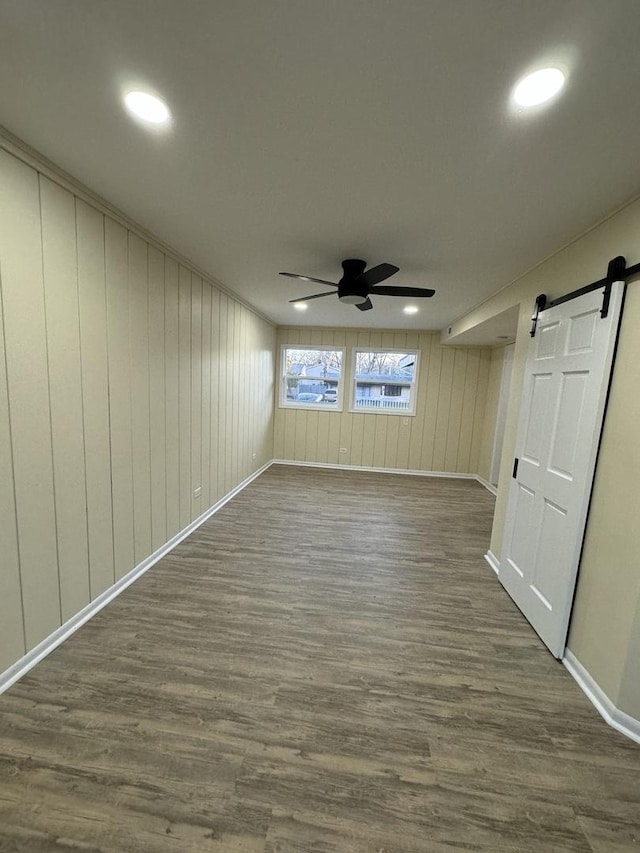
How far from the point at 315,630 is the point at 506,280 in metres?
3.31

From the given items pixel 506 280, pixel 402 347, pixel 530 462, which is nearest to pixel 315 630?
pixel 530 462

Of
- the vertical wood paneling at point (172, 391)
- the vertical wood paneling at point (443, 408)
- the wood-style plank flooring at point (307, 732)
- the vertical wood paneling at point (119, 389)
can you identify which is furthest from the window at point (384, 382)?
the vertical wood paneling at point (119, 389)

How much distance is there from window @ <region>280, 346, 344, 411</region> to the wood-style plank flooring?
3.97 meters

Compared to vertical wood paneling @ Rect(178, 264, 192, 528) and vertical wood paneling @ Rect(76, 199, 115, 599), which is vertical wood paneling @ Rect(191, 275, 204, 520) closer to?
vertical wood paneling @ Rect(178, 264, 192, 528)

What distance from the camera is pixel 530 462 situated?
8.01 ft

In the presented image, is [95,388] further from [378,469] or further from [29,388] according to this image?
[378,469]

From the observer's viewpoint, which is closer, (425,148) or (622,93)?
(622,93)

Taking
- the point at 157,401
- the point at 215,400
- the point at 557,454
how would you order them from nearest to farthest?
the point at 557,454 → the point at 157,401 → the point at 215,400

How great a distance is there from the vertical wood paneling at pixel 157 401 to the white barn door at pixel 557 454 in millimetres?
2876

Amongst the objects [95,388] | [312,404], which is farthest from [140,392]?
[312,404]

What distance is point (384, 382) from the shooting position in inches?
240

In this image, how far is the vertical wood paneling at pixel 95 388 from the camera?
1941 mm

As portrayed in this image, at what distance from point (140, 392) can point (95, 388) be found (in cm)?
42

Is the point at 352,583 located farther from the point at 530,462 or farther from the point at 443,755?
the point at 530,462
